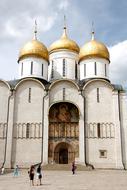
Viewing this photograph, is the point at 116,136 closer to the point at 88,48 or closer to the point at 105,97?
the point at 105,97

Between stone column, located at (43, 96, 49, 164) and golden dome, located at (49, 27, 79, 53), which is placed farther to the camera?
golden dome, located at (49, 27, 79, 53)

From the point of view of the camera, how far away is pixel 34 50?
27.0 metres

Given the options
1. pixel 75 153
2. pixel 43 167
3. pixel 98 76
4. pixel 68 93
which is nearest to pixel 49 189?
pixel 43 167

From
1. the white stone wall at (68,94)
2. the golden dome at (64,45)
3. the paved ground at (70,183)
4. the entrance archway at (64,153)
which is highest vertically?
the golden dome at (64,45)

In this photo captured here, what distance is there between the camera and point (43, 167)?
2164cm

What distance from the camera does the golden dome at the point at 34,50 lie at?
88.6ft

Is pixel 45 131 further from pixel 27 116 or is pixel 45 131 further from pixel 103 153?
pixel 103 153

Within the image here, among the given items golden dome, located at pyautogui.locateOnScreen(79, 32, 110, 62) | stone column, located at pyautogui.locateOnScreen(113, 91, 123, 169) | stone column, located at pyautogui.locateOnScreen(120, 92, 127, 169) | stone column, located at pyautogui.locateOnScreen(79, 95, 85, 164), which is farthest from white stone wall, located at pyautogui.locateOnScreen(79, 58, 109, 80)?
stone column, located at pyautogui.locateOnScreen(79, 95, 85, 164)

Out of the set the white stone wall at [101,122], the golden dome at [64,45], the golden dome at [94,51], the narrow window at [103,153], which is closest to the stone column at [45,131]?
the white stone wall at [101,122]

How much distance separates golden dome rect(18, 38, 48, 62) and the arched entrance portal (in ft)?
19.0

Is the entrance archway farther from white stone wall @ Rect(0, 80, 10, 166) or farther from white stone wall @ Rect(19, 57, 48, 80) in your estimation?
white stone wall @ Rect(19, 57, 48, 80)

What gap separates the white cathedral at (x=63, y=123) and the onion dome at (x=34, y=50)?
2.63 metres

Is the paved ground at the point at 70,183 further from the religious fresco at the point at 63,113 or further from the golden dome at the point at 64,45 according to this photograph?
the golden dome at the point at 64,45

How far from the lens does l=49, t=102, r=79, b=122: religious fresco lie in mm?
24016
